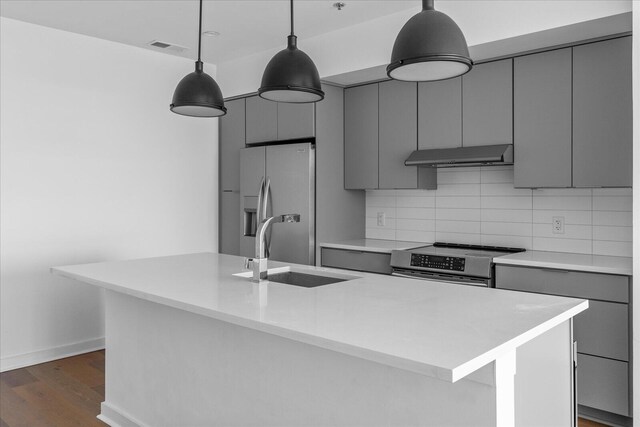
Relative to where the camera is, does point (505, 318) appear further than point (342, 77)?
No

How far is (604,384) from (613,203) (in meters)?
1.17

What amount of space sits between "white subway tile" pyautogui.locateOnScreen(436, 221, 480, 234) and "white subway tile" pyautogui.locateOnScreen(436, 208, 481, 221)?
31 mm

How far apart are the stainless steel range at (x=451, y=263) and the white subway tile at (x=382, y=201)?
69 centimetres

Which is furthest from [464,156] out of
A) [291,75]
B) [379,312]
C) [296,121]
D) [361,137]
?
[379,312]

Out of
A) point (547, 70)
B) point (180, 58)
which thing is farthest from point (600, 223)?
point (180, 58)

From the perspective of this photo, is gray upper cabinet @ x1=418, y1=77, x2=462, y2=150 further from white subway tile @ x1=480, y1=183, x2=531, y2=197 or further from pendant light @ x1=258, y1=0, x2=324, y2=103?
pendant light @ x1=258, y1=0, x2=324, y2=103

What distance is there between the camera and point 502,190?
3928 millimetres

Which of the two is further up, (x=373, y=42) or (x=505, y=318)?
(x=373, y=42)

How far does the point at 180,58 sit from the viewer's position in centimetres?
492

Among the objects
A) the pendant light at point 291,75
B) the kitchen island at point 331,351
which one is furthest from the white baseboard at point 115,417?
the pendant light at point 291,75

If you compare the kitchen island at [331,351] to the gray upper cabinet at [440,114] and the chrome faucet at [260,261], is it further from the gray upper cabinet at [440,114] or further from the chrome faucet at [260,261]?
the gray upper cabinet at [440,114]

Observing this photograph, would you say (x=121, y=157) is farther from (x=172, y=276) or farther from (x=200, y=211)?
(x=172, y=276)

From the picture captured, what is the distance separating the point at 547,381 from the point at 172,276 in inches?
67.7

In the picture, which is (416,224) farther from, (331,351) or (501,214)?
(331,351)
